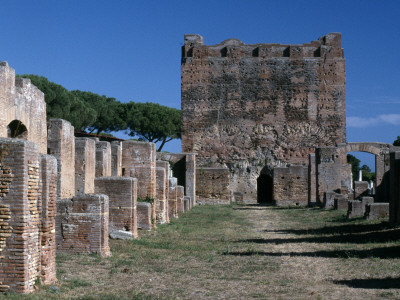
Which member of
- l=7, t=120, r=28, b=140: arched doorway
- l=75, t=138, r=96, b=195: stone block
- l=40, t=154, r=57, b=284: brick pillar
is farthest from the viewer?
l=75, t=138, r=96, b=195: stone block

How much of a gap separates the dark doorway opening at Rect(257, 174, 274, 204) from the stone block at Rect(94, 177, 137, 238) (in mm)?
25112

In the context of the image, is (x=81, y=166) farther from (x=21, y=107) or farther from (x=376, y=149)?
(x=376, y=149)

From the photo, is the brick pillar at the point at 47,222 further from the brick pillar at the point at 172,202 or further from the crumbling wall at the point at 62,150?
the brick pillar at the point at 172,202

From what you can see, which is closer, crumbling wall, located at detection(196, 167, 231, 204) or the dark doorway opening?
crumbling wall, located at detection(196, 167, 231, 204)

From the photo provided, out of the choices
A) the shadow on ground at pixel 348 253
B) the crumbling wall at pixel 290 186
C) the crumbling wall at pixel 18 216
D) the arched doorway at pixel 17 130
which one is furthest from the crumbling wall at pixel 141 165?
the crumbling wall at pixel 290 186

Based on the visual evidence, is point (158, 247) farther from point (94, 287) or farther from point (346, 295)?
point (346, 295)

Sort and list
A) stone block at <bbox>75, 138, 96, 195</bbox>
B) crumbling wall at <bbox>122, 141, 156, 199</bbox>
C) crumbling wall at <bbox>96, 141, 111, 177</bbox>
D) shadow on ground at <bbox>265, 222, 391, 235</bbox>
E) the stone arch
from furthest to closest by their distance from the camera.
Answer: the stone arch < crumbling wall at <bbox>122, 141, 156, 199</bbox> < shadow on ground at <bbox>265, 222, 391, 235</bbox> < crumbling wall at <bbox>96, 141, 111, 177</bbox> < stone block at <bbox>75, 138, 96, 195</bbox>

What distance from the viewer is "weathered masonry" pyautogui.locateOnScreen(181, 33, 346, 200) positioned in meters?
Answer: 34.6

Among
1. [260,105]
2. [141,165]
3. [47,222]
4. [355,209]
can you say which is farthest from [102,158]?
[260,105]

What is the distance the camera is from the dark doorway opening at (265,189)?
3653 centimetres

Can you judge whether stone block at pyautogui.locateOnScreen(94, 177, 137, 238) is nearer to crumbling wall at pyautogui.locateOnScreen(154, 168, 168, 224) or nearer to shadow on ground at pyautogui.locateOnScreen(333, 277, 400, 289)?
crumbling wall at pyautogui.locateOnScreen(154, 168, 168, 224)

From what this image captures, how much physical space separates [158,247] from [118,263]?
90.1 inches

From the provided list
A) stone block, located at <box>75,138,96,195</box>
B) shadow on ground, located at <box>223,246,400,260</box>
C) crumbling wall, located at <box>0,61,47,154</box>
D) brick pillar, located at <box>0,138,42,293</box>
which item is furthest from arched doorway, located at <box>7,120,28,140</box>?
brick pillar, located at <box>0,138,42,293</box>

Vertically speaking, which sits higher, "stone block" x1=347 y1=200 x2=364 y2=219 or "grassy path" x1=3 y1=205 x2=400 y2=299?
"stone block" x1=347 y1=200 x2=364 y2=219
